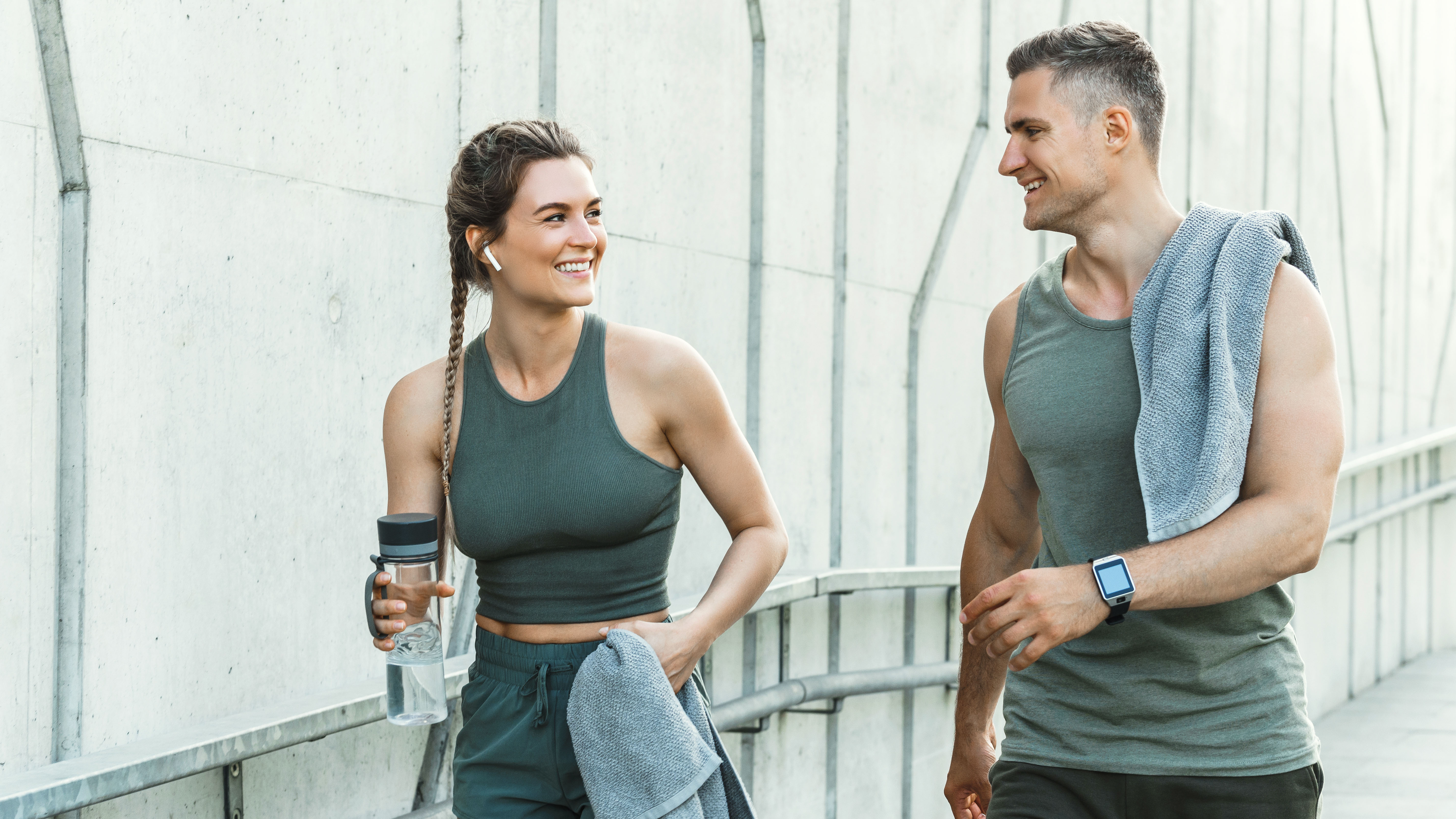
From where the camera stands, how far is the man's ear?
2336 millimetres

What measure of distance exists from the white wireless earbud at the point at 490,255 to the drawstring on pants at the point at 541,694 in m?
0.62

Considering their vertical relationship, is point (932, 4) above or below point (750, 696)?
above

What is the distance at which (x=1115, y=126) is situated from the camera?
2.34 meters

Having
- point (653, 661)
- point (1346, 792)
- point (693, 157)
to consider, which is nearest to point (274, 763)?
point (653, 661)

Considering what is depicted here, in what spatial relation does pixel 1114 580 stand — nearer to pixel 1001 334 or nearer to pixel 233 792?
pixel 1001 334

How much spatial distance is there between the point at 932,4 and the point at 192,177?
3.25m

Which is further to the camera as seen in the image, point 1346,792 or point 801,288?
point 1346,792

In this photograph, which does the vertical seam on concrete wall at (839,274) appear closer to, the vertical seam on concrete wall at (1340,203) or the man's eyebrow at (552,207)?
the man's eyebrow at (552,207)

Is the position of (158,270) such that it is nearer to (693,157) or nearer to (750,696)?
(693,157)

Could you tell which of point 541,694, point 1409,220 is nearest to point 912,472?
point 541,694

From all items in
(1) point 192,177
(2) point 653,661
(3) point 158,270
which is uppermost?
(1) point 192,177

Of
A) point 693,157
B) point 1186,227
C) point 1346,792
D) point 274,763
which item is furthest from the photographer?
point 1346,792

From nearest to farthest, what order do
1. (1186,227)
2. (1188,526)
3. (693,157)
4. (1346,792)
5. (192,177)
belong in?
1. (1188,526)
2. (1186,227)
3. (192,177)
4. (693,157)
5. (1346,792)

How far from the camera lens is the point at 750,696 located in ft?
13.9
